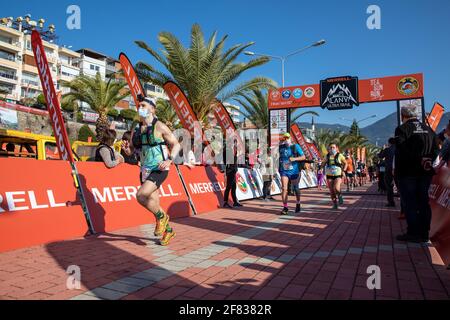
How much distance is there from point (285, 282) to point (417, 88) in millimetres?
16133

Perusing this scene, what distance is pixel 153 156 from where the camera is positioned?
4395mm

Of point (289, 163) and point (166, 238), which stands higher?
point (289, 163)

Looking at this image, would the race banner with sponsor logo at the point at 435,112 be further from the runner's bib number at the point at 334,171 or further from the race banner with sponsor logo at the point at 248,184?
the runner's bib number at the point at 334,171

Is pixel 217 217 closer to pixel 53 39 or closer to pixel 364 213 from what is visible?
pixel 364 213

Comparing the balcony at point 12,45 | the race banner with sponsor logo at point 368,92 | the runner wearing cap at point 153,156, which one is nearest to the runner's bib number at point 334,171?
the runner wearing cap at point 153,156

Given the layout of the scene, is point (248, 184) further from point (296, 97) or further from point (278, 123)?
point (296, 97)

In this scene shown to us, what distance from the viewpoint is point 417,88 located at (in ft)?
50.5

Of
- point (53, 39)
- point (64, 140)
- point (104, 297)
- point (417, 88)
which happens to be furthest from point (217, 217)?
point (53, 39)

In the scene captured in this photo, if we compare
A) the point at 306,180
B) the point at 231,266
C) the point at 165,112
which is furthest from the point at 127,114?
the point at 231,266

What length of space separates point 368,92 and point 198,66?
925cm

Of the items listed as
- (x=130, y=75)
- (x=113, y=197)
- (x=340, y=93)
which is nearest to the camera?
(x=113, y=197)

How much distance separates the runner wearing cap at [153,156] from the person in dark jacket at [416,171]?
348 centimetres

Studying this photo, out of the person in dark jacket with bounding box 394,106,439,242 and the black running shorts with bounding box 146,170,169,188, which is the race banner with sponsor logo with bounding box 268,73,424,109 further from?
the black running shorts with bounding box 146,170,169,188

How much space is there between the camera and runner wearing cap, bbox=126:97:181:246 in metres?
4.31
